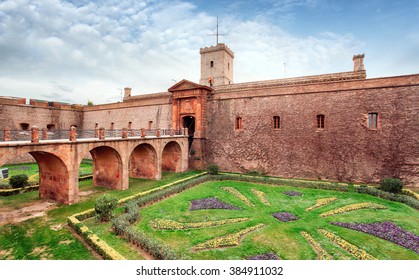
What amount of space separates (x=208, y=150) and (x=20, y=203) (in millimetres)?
16415

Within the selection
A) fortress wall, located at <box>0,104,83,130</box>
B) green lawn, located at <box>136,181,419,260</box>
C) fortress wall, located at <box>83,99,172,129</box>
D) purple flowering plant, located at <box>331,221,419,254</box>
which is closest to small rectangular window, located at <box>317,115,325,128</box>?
green lawn, located at <box>136,181,419,260</box>

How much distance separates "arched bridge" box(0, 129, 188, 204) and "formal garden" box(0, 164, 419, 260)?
1186mm

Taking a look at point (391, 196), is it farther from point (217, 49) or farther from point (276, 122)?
point (217, 49)

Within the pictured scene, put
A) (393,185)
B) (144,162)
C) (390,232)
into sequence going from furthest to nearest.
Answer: (144,162)
(393,185)
(390,232)

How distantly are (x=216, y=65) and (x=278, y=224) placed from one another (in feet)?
95.3

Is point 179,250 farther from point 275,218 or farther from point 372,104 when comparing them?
point 372,104

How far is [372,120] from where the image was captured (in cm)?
1853

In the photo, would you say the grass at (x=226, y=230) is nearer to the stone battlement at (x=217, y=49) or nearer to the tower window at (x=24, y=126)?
the tower window at (x=24, y=126)

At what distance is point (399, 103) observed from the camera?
691 inches

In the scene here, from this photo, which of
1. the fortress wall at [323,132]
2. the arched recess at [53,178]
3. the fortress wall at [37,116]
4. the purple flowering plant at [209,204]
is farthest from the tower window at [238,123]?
the fortress wall at [37,116]

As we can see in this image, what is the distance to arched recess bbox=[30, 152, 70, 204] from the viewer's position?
43.7ft

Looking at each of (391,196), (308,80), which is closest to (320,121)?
(308,80)

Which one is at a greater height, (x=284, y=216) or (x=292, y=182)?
(x=292, y=182)

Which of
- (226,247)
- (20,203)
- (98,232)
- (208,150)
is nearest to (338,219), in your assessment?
(226,247)
